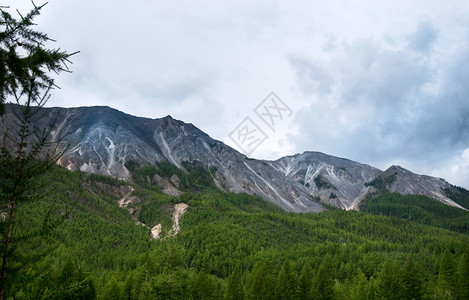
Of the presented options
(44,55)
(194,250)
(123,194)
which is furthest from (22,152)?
(123,194)

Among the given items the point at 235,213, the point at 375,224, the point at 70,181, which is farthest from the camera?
the point at 375,224

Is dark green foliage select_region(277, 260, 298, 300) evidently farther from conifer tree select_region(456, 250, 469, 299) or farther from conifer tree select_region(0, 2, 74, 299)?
conifer tree select_region(0, 2, 74, 299)

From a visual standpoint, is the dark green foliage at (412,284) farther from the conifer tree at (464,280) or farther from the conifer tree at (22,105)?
the conifer tree at (22,105)

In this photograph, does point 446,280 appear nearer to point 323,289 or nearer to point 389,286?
point 389,286

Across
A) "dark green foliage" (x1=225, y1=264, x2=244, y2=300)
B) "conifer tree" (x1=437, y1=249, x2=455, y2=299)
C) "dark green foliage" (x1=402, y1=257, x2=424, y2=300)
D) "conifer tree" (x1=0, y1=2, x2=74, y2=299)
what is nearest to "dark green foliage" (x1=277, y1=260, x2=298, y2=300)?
"dark green foliage" (x1=225, y1=264, x2=244, y2=300)

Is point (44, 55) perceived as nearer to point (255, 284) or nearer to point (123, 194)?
point (255, 284)

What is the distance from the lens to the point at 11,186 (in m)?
9.22

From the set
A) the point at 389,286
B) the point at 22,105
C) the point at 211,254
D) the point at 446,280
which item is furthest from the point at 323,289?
the point at 211,254

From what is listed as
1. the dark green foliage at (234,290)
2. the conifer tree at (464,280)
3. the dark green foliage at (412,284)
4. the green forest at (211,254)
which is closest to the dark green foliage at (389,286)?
the green forest at (211,254)

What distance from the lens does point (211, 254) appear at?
113m

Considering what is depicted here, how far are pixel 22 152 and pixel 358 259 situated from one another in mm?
119791

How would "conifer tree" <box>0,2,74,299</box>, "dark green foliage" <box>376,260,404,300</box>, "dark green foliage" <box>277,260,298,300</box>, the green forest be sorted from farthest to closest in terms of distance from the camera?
"dark green foliage" <box>277,260,298,300</box>
"dark green foliage" <box>376,260,404,300</box>
the green forest
"conifer tree" <box>0,2,74,299</box>

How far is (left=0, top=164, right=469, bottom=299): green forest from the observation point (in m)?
23.1

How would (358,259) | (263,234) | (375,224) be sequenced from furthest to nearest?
(375,224) < (263,234) < (358,259)
